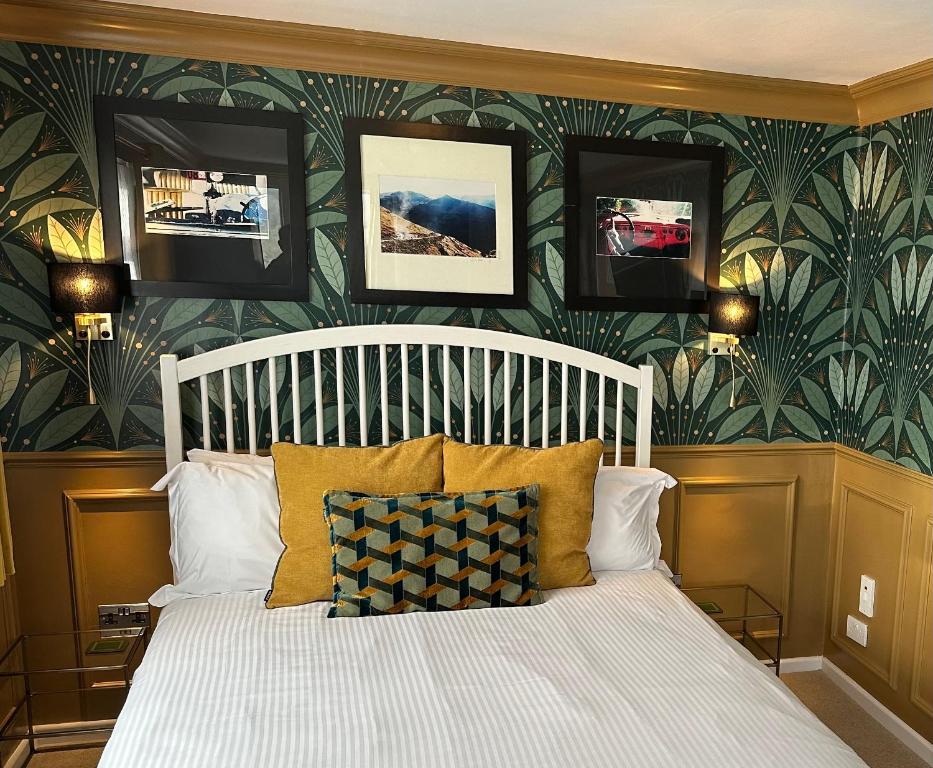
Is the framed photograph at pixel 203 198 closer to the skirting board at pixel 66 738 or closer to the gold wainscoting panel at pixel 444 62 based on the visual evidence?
the gold wainscoting panel at pixel 444 62

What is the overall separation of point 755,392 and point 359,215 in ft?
5.81

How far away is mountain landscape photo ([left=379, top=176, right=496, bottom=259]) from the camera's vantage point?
2506mm

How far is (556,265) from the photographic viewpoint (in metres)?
Answer: 2.67

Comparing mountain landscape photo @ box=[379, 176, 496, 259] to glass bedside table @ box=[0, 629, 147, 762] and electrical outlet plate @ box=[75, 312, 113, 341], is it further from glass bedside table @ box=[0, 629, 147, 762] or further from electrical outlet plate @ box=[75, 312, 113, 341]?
glass bedside table @ box=[0, 629, 147, 762]

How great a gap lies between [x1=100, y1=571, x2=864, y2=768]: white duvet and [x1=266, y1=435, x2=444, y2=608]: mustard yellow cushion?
Result: 0.08 metres

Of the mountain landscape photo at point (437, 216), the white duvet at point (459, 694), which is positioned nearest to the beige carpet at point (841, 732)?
the white duvet at point (459, 694)

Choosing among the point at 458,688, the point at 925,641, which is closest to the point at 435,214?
the point at 458,688

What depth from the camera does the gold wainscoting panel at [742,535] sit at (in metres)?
2.91

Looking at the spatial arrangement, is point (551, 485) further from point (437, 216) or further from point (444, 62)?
point (444, 62)

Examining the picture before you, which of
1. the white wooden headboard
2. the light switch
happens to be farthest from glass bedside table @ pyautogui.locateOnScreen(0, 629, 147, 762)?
the light switch

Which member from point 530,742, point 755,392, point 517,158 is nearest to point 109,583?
point 530,742

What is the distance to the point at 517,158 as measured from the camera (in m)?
2.57

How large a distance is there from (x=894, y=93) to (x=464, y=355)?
1.92 meters

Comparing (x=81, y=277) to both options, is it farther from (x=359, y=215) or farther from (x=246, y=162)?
(x=359, y=215)
